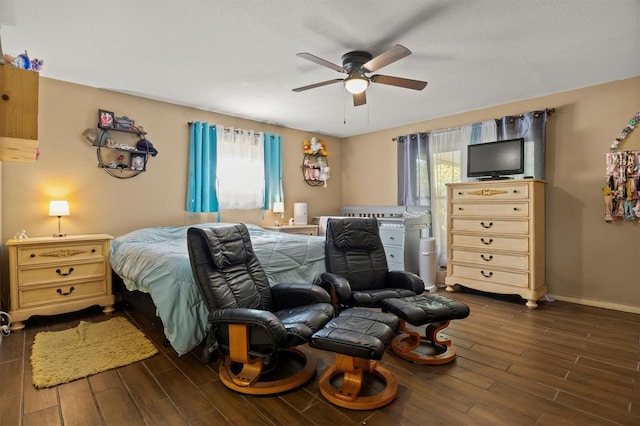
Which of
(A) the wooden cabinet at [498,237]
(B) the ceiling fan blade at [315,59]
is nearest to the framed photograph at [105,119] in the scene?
(B) the ceiling fan blade at [315,59]

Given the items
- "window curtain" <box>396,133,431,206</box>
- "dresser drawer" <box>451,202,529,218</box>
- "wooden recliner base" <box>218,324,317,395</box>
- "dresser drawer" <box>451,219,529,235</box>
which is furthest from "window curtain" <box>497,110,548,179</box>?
"wooden recliner base" <box>218,324,317,395</box>

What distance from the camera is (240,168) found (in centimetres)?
501

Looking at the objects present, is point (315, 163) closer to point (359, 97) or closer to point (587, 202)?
point (359, 97)

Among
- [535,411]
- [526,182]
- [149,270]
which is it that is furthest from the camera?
[526,182]

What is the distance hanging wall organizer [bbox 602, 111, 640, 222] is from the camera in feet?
11.5

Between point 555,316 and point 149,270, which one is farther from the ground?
point 149,270

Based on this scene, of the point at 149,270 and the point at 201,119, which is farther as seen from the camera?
the point at 201,119

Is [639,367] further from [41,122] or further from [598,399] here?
[41,122]

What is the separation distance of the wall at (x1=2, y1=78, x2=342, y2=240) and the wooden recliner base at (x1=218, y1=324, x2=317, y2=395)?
8.88 feet

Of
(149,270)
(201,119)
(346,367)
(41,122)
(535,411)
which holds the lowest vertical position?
(535,411)

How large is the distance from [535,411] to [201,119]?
4.74 metres

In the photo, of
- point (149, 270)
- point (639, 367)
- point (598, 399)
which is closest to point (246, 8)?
point (149, 270)

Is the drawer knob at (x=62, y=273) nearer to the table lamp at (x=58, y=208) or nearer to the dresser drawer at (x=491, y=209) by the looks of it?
the table lamp at (x=58, y=208)

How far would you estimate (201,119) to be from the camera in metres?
4.67
